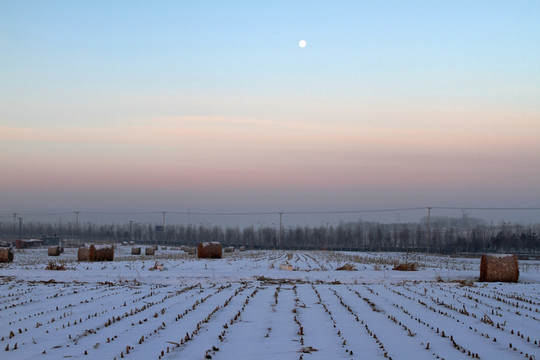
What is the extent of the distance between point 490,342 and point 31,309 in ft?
29.8

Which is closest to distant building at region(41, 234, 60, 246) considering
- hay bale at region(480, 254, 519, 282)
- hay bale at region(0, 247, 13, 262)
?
hay bale at region(0, 247, 13, 262)

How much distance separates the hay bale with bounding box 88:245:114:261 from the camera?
1238 inches

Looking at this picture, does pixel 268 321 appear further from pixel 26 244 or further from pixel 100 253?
pixel 26 244

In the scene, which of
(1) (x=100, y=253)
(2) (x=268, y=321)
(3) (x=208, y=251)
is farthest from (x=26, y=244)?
(2) (x=268, y=321)

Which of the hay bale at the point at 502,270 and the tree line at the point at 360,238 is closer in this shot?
the hay bale at the point at 502,270

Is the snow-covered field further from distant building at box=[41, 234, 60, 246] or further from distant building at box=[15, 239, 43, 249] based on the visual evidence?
distant building at box=[41, 234, 60, 246]

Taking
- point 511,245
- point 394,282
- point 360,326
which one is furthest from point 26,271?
point 511,245

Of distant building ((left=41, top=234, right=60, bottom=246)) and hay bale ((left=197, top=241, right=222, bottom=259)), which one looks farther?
distant building ((left=41, top=234, right=60, bottom=246))

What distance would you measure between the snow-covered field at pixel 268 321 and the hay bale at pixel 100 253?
44.8 ft

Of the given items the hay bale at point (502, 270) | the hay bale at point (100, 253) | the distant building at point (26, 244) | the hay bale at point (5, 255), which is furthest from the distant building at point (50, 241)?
the hay bale at point (502, 270)

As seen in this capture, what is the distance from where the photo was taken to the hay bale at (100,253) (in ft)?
103

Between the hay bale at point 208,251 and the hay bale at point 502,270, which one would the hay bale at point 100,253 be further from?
the hay bale at point 502,270

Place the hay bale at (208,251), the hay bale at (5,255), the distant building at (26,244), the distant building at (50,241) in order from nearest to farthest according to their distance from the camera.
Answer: the hay bale at (5,255) < the hay bale at (208,251) < the distant building at (26,244) < the distant building at (50,241)

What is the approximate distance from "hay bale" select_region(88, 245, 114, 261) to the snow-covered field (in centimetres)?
1365
